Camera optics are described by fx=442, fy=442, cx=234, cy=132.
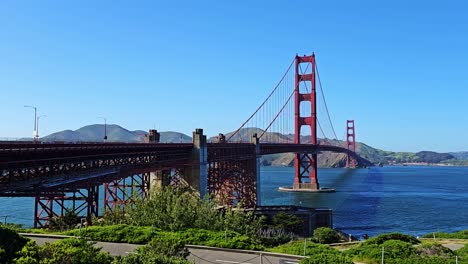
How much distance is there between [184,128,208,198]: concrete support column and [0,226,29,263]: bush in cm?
3310

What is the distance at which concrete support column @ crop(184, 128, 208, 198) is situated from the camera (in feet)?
158

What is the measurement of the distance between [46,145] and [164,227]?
8632 mm

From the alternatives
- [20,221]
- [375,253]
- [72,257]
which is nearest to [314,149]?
[20,221]

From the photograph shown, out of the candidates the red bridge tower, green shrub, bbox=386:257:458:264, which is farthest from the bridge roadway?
the red bridge tower

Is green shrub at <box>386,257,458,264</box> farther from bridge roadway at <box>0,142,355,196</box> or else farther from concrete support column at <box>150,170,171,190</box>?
concrete support column at <box>150,170,171,190</box>

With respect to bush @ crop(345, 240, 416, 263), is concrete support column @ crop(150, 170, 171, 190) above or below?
above

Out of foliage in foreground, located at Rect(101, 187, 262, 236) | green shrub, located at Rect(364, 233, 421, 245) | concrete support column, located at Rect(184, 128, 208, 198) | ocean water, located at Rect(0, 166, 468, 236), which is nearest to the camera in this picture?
green shrub, located at Rect(364, 233, 421, 245)

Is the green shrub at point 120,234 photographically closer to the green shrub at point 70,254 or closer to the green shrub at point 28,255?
the green shrub at point 70,254

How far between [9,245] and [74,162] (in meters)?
15.6

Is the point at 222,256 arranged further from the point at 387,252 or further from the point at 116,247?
the point at 387,252

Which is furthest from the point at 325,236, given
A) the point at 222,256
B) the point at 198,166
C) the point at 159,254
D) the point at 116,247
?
the point at 159,254

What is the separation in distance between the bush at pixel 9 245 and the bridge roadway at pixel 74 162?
841cm

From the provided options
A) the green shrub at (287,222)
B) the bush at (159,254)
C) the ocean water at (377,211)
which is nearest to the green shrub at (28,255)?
the bush at (159,254)

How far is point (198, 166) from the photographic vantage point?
48562mm
